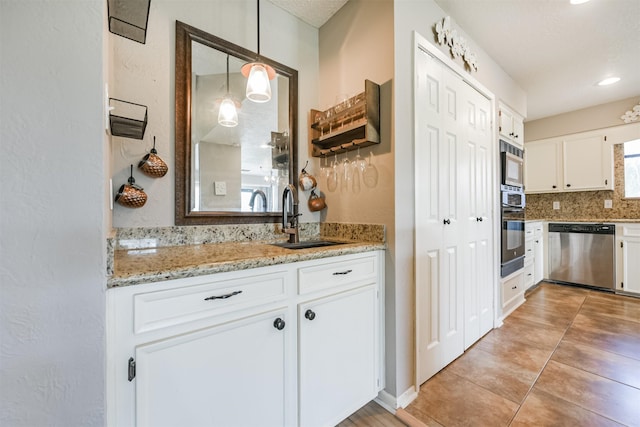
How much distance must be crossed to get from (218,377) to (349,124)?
142cm

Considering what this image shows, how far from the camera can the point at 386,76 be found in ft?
5.00

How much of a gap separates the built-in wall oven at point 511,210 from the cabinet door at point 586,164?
169cm

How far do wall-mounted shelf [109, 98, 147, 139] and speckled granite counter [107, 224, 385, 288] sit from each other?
470mm

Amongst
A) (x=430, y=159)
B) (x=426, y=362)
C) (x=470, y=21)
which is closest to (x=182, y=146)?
(x=430, y=159)

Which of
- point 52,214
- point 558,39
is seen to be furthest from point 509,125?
point 52,214

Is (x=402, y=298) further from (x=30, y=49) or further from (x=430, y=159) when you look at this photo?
(x=30, y=49)

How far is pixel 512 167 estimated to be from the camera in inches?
107

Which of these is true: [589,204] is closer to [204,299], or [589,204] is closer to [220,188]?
[220,188]

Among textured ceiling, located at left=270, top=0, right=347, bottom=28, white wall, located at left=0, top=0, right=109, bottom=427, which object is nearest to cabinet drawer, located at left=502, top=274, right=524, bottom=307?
textured ceiling, located at left=270, top=0, right=347, bottom=28

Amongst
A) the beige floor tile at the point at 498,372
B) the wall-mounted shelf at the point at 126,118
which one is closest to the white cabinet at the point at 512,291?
the beige floor tile at the point at 498,372

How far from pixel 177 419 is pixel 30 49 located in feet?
3.69

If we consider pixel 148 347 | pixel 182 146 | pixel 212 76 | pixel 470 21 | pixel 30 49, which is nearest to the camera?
pixel 30 49

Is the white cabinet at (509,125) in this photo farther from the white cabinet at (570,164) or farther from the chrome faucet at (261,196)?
the chrome faucet at (261,196)

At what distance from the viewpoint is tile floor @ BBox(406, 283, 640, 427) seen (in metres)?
1.42
